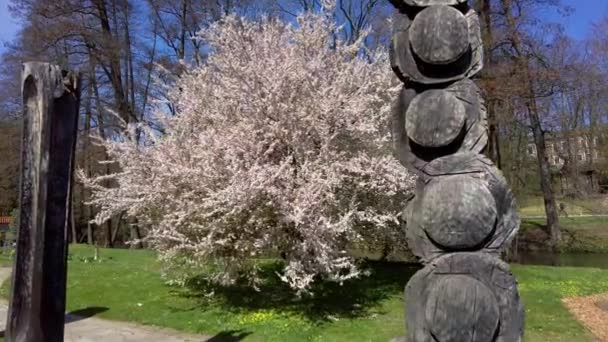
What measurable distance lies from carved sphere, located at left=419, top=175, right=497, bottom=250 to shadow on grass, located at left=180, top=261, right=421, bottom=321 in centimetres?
644

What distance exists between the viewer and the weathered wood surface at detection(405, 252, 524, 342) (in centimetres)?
317

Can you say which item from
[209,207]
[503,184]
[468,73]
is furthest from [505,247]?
[209,207]

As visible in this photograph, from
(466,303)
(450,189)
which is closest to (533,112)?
(450,189)

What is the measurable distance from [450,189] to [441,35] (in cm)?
96

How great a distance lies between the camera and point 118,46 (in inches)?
1005

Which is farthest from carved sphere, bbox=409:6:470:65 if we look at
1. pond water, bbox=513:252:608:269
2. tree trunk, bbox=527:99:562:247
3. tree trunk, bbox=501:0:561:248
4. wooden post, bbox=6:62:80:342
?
pond water, bbox=513:252:608:269

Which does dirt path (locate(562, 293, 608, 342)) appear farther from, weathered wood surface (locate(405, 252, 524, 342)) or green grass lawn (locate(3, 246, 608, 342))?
weathered wood surface (locate(405, 252, 524, 342))

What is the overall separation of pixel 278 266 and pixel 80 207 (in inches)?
943

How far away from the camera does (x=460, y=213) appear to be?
330 cm

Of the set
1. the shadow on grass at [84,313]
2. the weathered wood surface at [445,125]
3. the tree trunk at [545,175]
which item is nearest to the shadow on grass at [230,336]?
the shadow on grass at [84,313]

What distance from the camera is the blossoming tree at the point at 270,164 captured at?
937cm

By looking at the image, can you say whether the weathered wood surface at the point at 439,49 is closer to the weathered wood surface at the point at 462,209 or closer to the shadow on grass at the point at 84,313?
the weathered wood surface at the point at 462,209

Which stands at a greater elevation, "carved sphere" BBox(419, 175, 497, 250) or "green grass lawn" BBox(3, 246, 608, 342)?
"carved sphere" BBox(419, 175, 497, 250)

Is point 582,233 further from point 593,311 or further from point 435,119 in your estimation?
point 435,119
